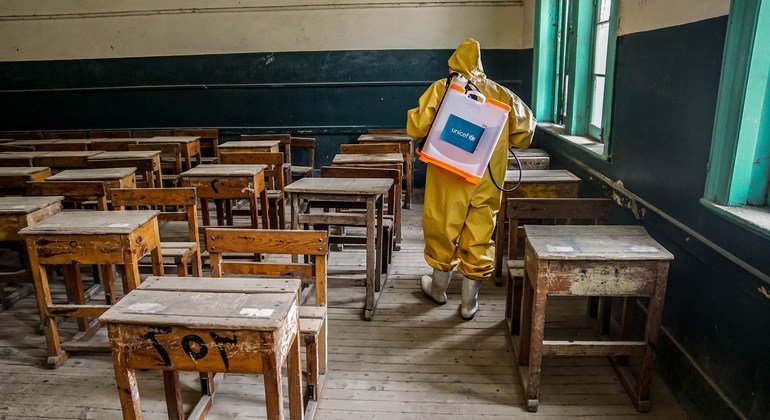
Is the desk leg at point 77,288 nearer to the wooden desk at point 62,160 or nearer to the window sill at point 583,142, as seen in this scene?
the wooden desk at point 62,160

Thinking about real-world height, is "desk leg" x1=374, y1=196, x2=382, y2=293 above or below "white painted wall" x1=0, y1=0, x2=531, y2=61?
below

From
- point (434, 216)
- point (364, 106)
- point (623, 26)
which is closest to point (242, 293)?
point (434, 216)

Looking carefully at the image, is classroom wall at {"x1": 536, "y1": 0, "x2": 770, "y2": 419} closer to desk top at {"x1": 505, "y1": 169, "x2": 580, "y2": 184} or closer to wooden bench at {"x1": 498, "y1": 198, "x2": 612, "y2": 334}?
wooden bench at {"x1": 498, "y1": 198, "x2": 612, "y2": 334}

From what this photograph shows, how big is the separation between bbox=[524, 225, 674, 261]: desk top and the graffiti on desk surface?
1.28 meters

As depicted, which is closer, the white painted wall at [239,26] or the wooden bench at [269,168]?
the wooden bench at [269,168]

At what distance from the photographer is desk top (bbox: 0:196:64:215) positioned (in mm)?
2877

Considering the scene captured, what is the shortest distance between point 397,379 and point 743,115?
189 centimetres

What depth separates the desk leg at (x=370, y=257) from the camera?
128 inches

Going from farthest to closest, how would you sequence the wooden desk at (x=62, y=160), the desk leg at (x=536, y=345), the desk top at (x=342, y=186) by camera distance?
the wooden desk at (x=62, y=160) → the desk top at (x=342, y=186) → the desk leg at (x=536, y=345)

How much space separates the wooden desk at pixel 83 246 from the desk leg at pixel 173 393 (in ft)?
2.13

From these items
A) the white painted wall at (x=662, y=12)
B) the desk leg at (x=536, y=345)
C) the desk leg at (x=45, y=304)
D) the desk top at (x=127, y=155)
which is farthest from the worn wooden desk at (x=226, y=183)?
the white painted wall at (x=662, y=12)

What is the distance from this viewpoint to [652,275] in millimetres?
2232

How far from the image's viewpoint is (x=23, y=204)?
3.01 metres

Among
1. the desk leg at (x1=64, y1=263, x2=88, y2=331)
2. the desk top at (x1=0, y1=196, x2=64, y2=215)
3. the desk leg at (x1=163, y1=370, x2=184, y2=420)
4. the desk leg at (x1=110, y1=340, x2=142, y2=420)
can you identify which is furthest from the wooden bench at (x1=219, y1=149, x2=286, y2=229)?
the desk leg at (x1=110, y1=340, x2=142, y2=420)
